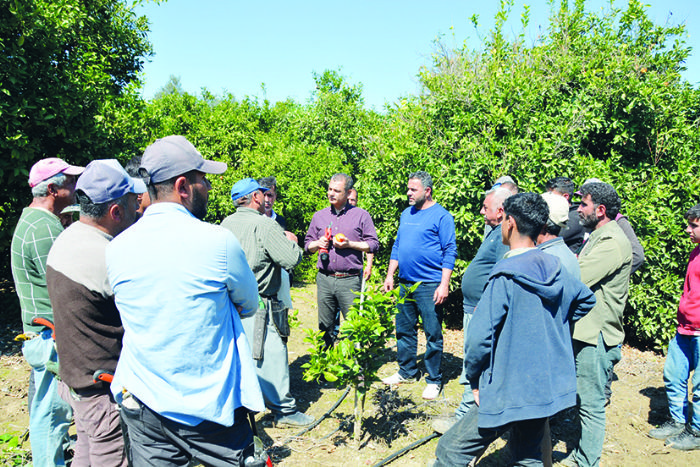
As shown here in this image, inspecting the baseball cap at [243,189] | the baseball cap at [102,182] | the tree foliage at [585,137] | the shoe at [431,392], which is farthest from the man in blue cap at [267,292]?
the tree foliage at [585,137]

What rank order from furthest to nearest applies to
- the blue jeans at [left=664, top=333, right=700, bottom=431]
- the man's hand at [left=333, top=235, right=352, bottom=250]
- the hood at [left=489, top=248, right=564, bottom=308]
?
the man's hand at [left=333, top=235, right=352, bottom=250] → the blue jeans at [left=664, top=333, right=700, bottom=431] → the hood at [left=489, top=248, right=564, bottom=308]

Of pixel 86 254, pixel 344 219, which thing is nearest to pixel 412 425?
pixel 344 219

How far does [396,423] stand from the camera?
421cm

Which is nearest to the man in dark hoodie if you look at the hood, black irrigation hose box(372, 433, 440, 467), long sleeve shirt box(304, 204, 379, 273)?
the hood

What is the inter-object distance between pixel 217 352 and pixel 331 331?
347 centimetres

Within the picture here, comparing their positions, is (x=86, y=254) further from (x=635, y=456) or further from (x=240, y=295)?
(x=635, y=456)

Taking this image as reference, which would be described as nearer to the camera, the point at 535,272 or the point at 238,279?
the point at 238,279

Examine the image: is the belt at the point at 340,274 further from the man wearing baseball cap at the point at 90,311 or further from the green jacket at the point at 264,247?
the man wearing baseball cap at the point at 90,311

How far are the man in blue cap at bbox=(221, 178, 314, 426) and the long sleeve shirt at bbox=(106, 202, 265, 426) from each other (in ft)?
6.59

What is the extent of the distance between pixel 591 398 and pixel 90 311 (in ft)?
11.9

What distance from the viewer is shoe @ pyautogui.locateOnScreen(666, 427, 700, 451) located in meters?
4.02

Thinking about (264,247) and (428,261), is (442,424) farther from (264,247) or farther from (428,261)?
(264,247)

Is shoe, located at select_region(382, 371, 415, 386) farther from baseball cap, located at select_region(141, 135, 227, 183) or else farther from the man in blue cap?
baseball cap, located at select_region(141, 135, 227, 183)

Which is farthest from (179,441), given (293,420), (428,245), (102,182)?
(428,245)
